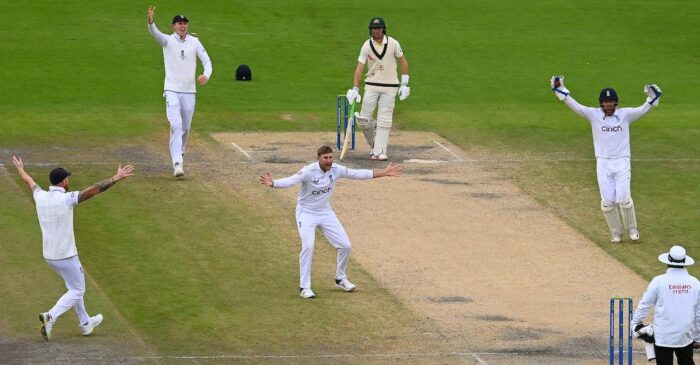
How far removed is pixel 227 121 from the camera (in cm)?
3116

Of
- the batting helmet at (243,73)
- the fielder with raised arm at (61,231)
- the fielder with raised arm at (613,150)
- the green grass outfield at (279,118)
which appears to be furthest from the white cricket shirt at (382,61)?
the fielder with raised arm at (61,231)

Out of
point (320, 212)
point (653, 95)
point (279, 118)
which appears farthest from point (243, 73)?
point (320, 212)

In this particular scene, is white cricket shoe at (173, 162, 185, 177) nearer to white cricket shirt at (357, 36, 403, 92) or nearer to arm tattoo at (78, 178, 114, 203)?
white cricket shirt at (357, 36, 403, 92)

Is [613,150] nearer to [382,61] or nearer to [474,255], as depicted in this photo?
[474,255]

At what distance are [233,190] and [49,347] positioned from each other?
26.6 ft

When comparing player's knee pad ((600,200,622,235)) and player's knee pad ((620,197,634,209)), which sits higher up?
player's knee pad ((620,197,634,209))

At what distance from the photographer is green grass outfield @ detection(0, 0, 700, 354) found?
19.3 m

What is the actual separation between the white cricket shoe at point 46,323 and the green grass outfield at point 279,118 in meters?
0.39

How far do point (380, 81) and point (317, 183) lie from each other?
314 inches

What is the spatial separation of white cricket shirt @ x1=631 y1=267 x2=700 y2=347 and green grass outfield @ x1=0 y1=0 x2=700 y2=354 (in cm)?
368

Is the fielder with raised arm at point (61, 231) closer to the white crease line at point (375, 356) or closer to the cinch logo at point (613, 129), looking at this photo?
the white crease line at point (375, 356)

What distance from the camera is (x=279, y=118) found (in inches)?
1244

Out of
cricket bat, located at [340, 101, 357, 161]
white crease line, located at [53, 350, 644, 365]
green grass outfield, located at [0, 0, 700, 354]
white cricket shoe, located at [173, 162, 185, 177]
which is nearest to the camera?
white crease line, located at [53, 350, 644, 365]

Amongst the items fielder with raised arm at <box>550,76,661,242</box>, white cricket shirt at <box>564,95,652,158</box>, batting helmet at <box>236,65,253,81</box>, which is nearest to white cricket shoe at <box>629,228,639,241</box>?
fielder with raised arm at <box>550,76,661,242</box>
